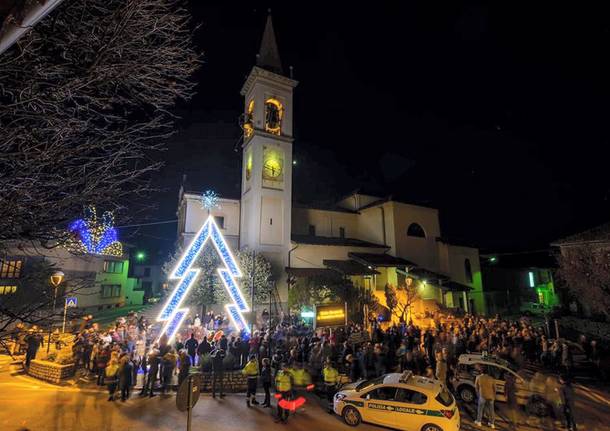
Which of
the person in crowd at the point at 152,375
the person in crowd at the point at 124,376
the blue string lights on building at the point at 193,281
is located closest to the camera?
the person in crowd at the point at 124,376

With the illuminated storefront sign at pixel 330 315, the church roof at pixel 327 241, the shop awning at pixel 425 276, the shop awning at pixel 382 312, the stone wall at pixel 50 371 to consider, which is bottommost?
the stone wall at pixel 50 371

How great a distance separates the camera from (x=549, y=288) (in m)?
37.3

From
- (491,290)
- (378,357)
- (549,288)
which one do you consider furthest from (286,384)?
(549,288)

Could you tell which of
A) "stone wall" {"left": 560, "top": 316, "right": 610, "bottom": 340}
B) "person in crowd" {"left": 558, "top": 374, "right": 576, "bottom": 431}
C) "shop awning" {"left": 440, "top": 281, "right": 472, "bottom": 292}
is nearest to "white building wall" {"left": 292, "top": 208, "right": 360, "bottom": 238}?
"shop awning" {"left": 440, "top": 281, "right": 472, "bottom": 292}

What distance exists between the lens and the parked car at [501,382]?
905 cm

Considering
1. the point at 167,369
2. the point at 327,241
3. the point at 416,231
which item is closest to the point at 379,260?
the point at 327,241

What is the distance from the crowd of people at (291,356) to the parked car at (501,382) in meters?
0.66

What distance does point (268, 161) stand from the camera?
28219mm

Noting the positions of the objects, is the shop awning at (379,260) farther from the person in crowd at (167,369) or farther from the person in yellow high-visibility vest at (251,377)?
the person in crowd at (167,369)

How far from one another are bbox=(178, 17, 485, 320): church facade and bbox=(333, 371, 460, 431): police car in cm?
1506

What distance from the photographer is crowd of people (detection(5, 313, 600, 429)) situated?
9922 mm

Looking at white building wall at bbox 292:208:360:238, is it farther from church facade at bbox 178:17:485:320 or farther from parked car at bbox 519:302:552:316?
parked car at bbox 519:302:552:316

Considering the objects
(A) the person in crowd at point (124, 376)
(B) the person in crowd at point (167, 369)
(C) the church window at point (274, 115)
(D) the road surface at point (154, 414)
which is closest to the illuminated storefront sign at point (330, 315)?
(D) the road surface at point (154, 414)

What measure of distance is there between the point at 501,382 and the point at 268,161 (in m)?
23.5
